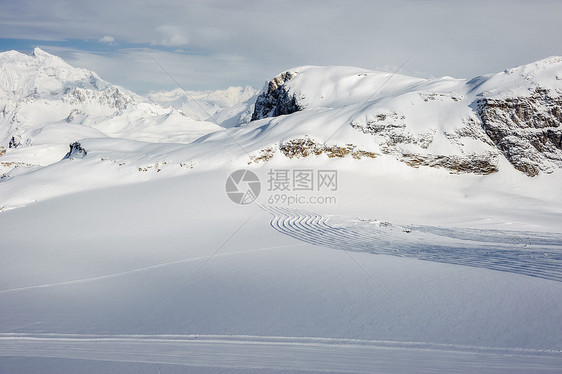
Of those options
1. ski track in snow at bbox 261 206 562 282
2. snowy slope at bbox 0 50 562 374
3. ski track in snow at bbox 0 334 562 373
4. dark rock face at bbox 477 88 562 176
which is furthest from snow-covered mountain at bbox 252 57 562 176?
ski track in snow at bbox 0 334 562 373

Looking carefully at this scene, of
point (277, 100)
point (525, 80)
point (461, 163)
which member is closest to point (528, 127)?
point (525, 80)

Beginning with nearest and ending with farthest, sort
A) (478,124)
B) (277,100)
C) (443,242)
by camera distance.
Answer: (443,242) < (478,124) < (277,100)

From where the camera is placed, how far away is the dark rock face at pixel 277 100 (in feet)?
175

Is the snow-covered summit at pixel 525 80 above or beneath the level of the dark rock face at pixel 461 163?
above

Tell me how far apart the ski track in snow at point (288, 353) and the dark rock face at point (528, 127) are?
28491mm

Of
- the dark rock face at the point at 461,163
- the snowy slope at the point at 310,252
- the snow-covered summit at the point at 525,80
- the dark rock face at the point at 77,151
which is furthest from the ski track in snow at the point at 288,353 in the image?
the dark rock face at the point at 77,151

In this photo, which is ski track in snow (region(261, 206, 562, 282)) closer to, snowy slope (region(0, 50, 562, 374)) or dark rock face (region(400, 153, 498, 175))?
snowy slope (region(0, 50, 562, 374))

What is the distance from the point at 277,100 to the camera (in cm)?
5700

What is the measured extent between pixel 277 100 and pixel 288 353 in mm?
53505

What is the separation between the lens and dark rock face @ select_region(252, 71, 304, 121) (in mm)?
53281

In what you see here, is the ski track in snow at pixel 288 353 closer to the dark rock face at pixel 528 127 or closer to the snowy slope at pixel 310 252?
the snowy slope at pixel 310 252

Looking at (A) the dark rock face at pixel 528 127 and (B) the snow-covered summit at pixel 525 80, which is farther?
(B) the snow-covered summit at pixel 525 80

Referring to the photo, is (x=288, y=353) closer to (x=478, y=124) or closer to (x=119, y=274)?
(x=119, y=274)

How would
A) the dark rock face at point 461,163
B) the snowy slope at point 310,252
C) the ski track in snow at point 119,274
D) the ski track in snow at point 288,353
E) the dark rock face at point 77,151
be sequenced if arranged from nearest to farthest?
the ski track in snow at point 288,353
the snowy slope at point 310,252
the ski track in snow at point 119,274
the dark rock face at point 461,163
the dark rock face at point 77,151
